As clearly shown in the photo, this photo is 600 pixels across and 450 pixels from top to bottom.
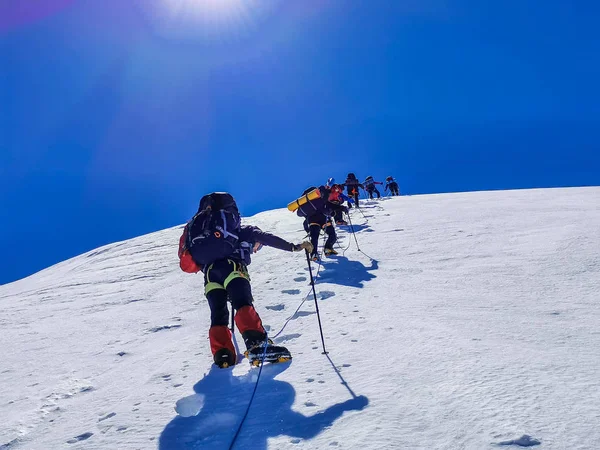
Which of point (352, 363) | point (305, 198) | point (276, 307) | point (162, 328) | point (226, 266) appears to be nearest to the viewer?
point (352, 363)

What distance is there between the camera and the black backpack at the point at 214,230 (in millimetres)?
4484

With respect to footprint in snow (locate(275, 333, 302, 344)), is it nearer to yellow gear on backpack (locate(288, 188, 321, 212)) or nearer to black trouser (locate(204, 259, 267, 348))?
black trouser (locate(204, 259, 267, 348))

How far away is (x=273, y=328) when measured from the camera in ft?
17.6

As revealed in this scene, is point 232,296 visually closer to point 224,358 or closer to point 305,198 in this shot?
point 224,358

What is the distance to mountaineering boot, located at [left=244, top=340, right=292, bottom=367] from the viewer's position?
391 cm

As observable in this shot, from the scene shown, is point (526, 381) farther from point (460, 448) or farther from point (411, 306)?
point (411, 306)

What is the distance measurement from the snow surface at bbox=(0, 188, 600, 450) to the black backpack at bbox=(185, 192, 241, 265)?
1200mm

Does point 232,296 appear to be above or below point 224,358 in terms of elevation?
above

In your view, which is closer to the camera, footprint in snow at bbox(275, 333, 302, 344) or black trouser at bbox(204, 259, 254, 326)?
black trouser at bbox(204, 259, 254, 326)

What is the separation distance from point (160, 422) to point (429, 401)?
2.07 meters

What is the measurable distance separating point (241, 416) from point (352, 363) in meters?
1.19

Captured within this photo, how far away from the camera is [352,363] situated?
371 cm

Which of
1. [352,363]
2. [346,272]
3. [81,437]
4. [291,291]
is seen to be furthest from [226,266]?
[346,272]

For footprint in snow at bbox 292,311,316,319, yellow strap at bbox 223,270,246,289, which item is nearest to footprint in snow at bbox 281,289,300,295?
footprint in snow at bbox 292,311,316,319
